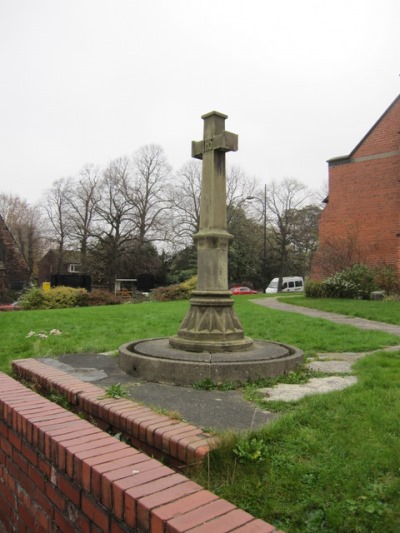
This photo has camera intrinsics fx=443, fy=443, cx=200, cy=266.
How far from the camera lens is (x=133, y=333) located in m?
8.77

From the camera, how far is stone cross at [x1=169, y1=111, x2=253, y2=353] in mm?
5098

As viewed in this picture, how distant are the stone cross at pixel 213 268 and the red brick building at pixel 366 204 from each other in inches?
673

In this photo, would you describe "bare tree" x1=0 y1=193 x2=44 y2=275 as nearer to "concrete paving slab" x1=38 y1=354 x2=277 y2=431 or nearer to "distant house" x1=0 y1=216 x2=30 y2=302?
"distant house" x1=0 y1=216 x2=30 y2=302

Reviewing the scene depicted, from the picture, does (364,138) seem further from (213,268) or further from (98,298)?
(213,268)


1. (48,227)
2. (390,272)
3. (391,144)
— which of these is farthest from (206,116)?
(48,227)

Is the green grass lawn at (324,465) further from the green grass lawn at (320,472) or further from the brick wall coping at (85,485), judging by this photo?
the brick wall coping at (85,485)

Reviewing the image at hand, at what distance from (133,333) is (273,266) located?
41.1 metres

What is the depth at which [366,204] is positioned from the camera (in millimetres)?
22250

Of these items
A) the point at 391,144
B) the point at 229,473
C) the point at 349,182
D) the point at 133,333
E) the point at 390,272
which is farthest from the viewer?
the point at 349,182

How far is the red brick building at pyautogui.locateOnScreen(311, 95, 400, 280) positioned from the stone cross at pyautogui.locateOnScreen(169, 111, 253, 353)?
56.1ft

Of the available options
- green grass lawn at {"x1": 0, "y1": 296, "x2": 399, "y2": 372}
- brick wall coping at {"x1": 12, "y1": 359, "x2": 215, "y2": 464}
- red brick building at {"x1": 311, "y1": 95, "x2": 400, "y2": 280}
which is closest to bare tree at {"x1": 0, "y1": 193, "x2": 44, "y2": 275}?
red brick building at {"x1": 311, "y1": 95, "x2": 400, "y2": 280}

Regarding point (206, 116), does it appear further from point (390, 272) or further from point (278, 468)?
point (390, 272)

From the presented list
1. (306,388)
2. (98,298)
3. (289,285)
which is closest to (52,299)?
(98,298)

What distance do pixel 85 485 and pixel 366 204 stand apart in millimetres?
22415
